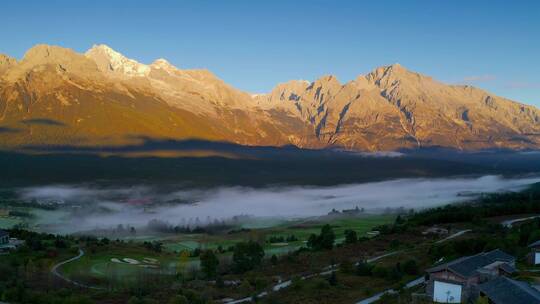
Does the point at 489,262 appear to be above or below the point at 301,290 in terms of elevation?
above

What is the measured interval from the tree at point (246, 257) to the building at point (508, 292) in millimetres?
48746

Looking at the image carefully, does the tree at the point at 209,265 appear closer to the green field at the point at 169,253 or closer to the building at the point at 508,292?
the green field at the point at 169,253

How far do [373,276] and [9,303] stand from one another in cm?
4415

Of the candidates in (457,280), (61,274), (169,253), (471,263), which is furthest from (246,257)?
(457,280)

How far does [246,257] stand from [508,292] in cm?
5380

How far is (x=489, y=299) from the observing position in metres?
45.9

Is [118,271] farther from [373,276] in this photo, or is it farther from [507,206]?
[507,206]

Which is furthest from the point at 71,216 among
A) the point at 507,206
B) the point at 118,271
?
the point at 507,206

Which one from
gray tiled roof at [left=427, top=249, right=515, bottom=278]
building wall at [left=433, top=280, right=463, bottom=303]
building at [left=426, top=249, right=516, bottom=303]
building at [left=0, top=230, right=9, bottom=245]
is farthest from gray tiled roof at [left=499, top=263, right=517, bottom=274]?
building at [left=0, top=230, right=9, bottom=245]

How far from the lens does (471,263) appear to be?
56.0 m

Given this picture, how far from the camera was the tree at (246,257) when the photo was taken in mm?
91562

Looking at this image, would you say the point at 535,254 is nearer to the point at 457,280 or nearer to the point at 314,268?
the point at 457,280

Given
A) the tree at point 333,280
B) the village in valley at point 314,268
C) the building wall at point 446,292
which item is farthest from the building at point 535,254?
the tree at point 333,280

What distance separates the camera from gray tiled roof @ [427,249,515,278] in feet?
175
